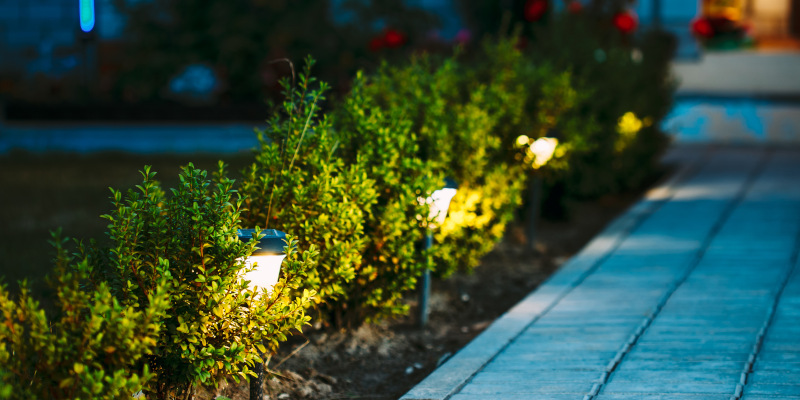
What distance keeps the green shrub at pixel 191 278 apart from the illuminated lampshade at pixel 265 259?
0.13 feet

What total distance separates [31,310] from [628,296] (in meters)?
4.12

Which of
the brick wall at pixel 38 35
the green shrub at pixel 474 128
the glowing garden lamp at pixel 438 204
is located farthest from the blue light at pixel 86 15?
the glowing garden lamp at pixel 438 204

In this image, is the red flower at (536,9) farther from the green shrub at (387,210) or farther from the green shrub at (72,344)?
the green shrub at (72,344)

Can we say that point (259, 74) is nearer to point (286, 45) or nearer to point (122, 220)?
point (286, 45)

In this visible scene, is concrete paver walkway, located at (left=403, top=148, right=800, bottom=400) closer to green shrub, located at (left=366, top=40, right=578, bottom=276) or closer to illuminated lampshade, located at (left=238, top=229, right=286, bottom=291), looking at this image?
green shrub, located at (left=366, top=40, right=578, bottom=276)

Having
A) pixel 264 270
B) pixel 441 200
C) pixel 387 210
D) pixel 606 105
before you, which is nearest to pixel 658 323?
pixel 441 200

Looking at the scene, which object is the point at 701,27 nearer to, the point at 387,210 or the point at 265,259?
the point at 387,210

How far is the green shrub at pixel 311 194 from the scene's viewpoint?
5266 mm

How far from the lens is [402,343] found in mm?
6352

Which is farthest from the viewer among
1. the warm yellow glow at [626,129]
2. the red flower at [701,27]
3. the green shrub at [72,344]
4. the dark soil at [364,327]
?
the red flower at [701,27]

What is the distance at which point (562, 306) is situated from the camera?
6.63 m

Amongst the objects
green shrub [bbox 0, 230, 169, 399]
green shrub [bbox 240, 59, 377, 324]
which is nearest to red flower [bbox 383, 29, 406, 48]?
green shrub [bbox 240, 59, 377, 324]

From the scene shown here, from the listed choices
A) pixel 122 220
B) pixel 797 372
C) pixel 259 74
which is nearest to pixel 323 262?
pixel 122 220

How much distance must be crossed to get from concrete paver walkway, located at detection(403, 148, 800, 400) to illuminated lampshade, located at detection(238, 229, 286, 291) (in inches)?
36.6
